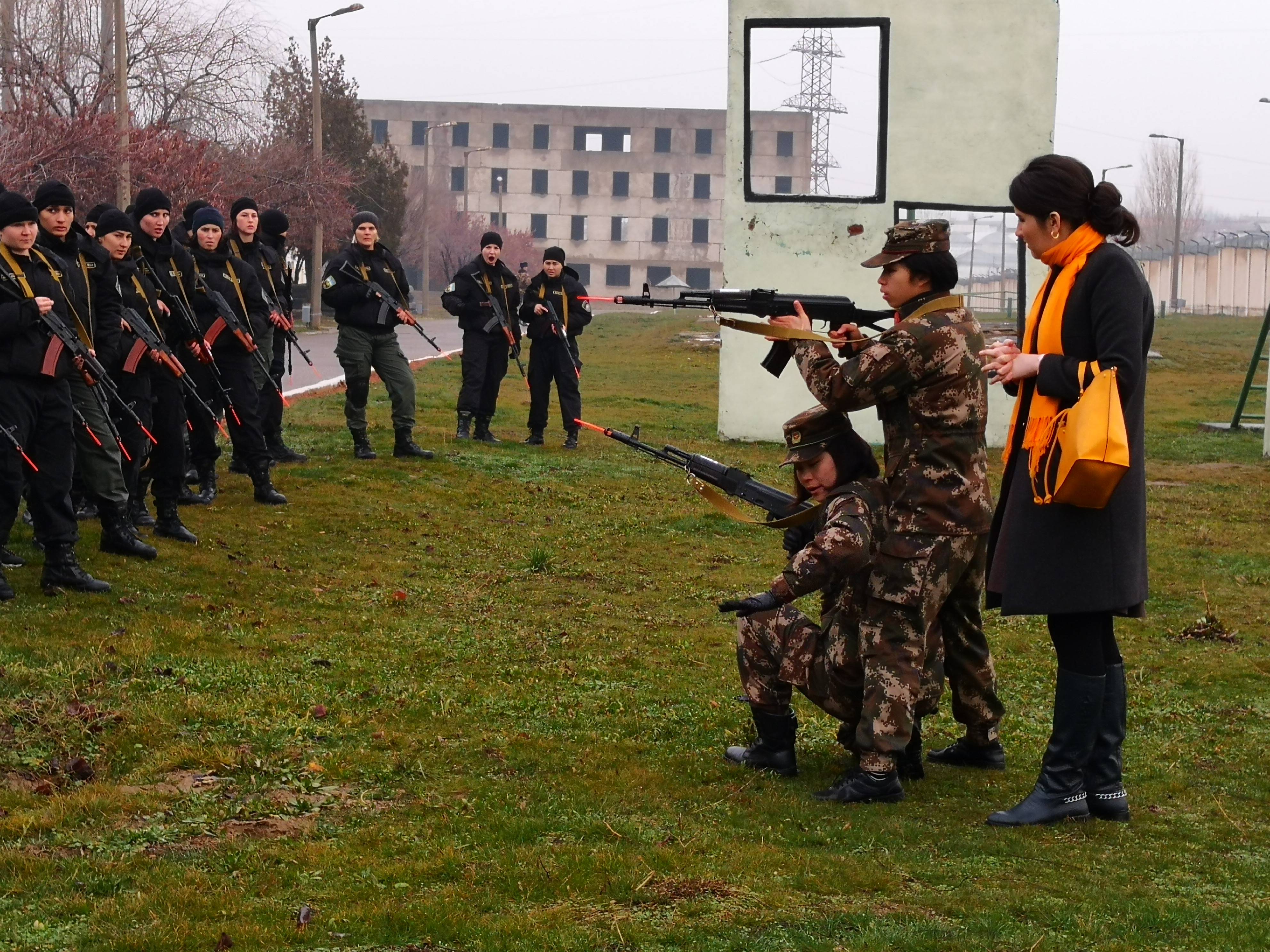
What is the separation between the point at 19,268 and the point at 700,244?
329ft

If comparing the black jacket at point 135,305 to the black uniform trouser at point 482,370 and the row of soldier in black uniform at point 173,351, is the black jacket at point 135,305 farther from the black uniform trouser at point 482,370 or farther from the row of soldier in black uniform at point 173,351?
the black uniform trouser at point 482,370

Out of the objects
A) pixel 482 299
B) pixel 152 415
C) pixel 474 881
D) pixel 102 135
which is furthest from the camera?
pixel 102 135

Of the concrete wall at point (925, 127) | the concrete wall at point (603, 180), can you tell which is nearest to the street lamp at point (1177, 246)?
the concrete wall at point (603, 180)

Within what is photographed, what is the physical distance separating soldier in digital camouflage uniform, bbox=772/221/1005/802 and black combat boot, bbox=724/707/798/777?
382mm

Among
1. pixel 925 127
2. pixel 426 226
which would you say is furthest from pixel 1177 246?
pixel 925 127

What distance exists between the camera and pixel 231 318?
12.0 metres

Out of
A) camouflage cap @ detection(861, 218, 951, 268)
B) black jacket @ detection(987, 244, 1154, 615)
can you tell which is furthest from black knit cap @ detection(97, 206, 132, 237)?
black jacket @ detection(987, 244, 1154, 615)

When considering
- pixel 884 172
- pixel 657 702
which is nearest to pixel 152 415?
pixel 657 702

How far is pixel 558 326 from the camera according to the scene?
54.6 ft

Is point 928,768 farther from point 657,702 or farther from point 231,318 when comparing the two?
point 231,318

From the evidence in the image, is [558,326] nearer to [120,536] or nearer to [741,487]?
[120,536]

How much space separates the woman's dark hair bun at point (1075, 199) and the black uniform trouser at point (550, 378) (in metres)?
11.3

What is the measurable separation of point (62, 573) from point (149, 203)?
323 cm

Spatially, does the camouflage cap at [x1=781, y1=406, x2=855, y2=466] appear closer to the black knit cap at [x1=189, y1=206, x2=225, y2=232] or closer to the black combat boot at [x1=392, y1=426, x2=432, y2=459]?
the black knit cap at [x1=189, y1=206, x2=225, y2=232]
